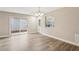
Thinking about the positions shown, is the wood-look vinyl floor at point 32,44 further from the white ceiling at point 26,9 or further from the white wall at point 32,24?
the white ceiling at point 26,9

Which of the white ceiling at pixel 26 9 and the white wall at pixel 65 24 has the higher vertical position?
the white ceiling at pixel 26 9

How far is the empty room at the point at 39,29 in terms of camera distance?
2.29 m

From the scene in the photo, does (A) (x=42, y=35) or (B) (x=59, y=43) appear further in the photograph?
(A) (x=42, y=35)

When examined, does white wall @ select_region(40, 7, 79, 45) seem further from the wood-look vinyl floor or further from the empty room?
the wood-look vinyl floor

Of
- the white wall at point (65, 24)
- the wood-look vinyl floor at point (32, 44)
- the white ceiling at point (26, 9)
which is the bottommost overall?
the wood-look vinyl floor at point (32, 44)

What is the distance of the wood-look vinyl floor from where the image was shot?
227cm

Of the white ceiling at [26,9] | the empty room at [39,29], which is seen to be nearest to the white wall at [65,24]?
the empty room at [39,29]

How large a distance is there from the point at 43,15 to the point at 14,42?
936 millimetres

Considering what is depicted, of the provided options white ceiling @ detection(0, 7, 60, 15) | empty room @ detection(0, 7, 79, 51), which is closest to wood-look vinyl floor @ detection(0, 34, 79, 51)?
empty room @ detection(0, 7, 79, 51)

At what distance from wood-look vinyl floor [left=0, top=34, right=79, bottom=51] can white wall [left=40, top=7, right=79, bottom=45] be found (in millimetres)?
153

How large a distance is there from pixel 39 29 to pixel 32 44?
1.38 feet
